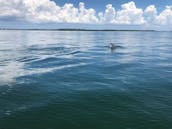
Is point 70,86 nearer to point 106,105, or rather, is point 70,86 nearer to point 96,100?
point 96,100

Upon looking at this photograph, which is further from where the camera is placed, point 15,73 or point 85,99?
point 15,73

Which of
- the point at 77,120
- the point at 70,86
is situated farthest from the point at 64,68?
the point at 77,120

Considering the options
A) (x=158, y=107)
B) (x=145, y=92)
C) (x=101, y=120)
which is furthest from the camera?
(x=145, y=92)

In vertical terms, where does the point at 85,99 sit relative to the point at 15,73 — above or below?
below

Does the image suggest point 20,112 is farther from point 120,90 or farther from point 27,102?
point 120,90

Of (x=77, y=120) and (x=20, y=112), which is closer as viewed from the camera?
(x=77, y=120)

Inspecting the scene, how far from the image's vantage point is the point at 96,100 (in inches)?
704

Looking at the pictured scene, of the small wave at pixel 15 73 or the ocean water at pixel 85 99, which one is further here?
the small wave at pixel 15 73

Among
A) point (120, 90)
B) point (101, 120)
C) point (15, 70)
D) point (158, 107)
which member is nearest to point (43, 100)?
point (101, 120)

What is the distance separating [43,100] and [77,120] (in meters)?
4.61

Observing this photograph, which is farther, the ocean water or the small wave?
the small wave

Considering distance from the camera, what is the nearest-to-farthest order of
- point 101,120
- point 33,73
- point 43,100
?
point 101,120 → point 43,100 → point 33,73

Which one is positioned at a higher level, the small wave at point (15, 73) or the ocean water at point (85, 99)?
the small wave at point (15, 73)

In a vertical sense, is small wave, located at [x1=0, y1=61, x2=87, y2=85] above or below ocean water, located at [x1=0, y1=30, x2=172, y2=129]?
above
